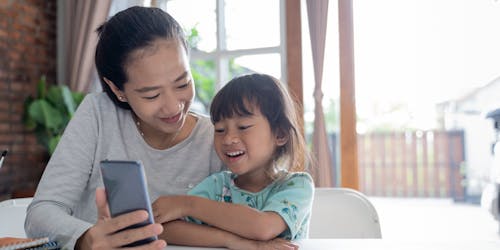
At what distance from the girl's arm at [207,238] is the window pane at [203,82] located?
9.53 ft

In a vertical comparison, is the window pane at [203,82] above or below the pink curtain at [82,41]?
below

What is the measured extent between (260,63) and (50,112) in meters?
1.57

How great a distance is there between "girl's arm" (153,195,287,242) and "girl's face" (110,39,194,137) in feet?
0.83

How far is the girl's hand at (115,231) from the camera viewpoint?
779 millimetres

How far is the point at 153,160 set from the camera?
133cm

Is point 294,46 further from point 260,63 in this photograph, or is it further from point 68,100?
point 68,100

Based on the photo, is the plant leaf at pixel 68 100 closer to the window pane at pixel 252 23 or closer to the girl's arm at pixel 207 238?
the window pane at pixel 252 23

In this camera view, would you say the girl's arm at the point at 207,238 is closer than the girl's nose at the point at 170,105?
Yes

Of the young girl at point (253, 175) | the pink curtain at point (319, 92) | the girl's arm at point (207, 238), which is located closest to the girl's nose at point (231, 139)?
the young girl at point (253, 175)

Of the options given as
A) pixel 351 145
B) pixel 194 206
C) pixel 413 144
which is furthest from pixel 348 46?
pixel 413 144

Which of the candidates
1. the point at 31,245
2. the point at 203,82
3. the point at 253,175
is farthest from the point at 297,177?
the point at 203,82

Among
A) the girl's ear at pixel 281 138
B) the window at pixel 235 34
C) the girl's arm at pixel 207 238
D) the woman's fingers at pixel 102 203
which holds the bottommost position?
the girl's arm at pixel 207 238

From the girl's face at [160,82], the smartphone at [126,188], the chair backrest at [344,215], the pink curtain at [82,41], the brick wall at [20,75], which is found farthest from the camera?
the pink curtain at [82,41]

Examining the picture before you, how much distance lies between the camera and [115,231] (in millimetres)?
813
